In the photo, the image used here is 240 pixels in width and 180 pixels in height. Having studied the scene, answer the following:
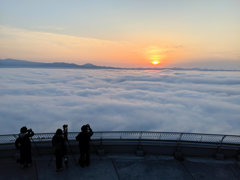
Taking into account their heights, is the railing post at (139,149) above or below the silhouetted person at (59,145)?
below

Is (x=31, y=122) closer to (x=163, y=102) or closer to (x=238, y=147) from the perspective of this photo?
(x=238, y=147)

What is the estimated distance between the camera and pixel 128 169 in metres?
5.82

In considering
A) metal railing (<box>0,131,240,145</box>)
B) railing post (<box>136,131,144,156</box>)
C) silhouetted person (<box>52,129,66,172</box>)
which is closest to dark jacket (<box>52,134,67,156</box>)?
silhouetted person (<box>52,129,66,172</box>)

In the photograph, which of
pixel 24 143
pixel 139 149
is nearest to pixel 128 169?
pixel 139 149

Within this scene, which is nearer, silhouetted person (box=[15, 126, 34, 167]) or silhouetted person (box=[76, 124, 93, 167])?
silhouetted person (box=[15, 126, 34, 167])

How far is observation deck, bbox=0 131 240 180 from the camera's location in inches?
217

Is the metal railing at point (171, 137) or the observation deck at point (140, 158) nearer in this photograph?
the observation deck at point (140, 158)

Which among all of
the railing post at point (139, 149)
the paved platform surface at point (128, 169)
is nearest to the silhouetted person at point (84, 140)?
the paved platform surface at point (128, 169)

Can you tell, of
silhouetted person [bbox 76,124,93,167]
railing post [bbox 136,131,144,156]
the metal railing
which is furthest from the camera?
the metal railing

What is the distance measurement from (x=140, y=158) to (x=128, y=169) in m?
0.87

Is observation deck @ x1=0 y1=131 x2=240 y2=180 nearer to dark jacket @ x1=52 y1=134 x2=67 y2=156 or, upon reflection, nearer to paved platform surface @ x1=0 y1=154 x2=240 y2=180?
paved platform surface @ x1=0 y1=154 x2=240 y2=180

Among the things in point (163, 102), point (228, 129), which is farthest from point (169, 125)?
point (163, 102)

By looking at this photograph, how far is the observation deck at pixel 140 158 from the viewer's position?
551cm

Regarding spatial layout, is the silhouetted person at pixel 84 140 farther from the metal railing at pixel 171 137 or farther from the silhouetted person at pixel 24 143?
the silhouetted person at pixel 24 143
